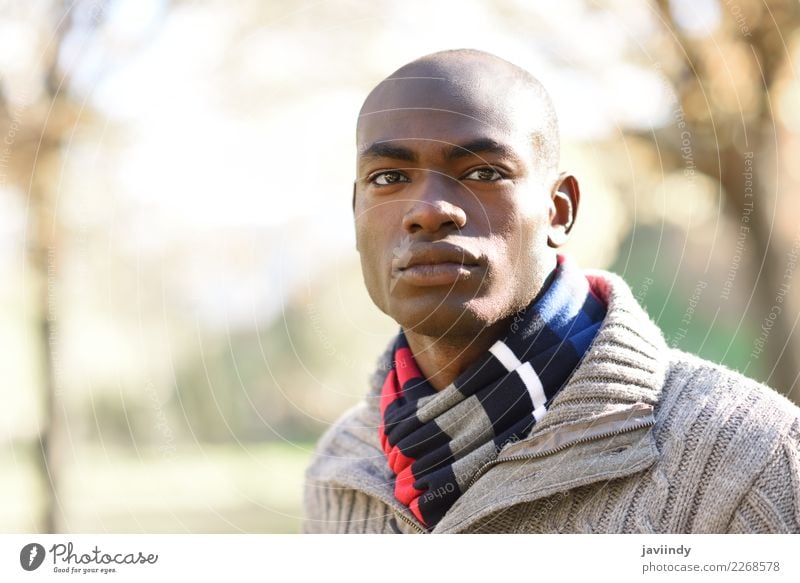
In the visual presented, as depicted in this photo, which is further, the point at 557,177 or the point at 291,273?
the point at 291,273

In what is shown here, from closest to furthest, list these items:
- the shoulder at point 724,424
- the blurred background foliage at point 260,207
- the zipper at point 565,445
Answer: the shoulder at point 724,424, the zipper at point 565,445, the blurred background foliage at point 260,207

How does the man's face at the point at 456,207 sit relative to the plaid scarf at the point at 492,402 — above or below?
above

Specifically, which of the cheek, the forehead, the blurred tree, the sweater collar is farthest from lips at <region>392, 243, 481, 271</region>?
the blurred tree

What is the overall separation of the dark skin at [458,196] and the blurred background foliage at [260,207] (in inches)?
20.3

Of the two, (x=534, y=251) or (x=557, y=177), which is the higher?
(x=557, y=177)

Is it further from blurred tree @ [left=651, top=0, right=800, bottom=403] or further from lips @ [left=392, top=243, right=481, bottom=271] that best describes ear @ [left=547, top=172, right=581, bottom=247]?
blurred tree @ [left=651, top=0, right=800, bottom=403]

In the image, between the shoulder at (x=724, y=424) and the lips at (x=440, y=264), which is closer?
the shoulder at (x=724, y=424)

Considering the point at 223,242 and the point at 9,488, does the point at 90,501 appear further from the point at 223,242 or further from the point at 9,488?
the point at 223,242

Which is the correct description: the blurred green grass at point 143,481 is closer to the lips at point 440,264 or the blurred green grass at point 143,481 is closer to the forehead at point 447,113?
the lips at point 440,264

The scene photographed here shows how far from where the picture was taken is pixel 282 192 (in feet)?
9.38

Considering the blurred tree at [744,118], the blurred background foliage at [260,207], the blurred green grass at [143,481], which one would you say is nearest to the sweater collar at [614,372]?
the blurred background foliage at [260,207]

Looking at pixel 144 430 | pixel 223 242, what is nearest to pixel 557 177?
pixel 223 242

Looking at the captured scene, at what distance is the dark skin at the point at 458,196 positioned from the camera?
6.28ft

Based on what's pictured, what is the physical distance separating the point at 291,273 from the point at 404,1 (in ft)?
3.20
